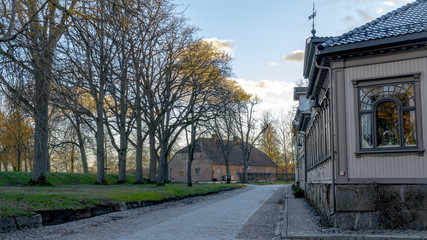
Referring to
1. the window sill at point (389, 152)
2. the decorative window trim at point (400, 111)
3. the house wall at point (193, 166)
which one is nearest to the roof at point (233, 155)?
the house wall at point (193, 166)

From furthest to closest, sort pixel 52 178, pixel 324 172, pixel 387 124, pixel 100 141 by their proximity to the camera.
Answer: pixel 52 178
pixel 100 141
pixel 324 172
pixel 387 124

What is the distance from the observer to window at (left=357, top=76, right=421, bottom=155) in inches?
414

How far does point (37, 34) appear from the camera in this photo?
1112 cm

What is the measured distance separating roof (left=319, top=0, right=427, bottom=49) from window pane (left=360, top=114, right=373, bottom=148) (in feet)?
6.26

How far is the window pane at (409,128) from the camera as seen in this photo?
10455 millimetres

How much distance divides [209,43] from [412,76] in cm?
2140

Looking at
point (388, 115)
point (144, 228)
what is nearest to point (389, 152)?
point (388, 115)

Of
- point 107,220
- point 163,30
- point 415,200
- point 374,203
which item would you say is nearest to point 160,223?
point 107,220

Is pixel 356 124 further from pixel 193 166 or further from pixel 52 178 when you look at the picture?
pixel 193 166

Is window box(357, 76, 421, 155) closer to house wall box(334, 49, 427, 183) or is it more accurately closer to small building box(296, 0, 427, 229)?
small building box(296, 0, 427, 229)

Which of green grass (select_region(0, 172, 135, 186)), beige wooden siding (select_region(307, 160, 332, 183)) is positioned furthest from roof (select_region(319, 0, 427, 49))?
green grass (select_region(0, 172, 135, 186))

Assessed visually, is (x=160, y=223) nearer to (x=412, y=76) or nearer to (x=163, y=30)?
(x=412, y=76)

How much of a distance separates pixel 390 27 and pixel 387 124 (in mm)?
2643

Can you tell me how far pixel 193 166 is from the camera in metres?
78.4
